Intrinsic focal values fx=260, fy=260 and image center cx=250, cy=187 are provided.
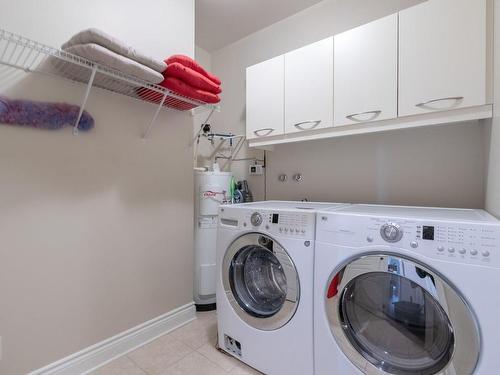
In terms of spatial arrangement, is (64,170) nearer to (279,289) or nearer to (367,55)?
(279,289)

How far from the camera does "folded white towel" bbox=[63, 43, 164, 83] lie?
1.09 m

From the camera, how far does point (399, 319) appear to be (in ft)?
3.63

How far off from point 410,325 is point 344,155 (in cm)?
116

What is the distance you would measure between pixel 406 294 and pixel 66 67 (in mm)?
1849

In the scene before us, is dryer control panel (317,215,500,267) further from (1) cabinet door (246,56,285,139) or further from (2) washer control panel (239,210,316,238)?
(1) cabinet door (246,56,285,139)

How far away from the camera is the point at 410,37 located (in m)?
1.31

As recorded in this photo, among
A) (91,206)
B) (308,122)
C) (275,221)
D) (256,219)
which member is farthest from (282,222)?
(91,206)

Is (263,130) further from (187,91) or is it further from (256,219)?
(256,219)

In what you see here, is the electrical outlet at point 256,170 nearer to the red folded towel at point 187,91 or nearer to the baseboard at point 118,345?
the red folded towel at point 187,91

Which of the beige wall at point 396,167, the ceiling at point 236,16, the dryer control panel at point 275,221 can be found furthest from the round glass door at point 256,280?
the ceiling at point 236,16

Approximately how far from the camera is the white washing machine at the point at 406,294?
87 cm

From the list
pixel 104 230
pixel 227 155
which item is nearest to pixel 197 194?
pixel 227 155

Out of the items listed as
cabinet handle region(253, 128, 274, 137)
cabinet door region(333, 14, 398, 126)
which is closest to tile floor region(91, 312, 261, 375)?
cabinet handle region(253, 128, 274, 137)

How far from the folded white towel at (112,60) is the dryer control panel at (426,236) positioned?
113 cm
